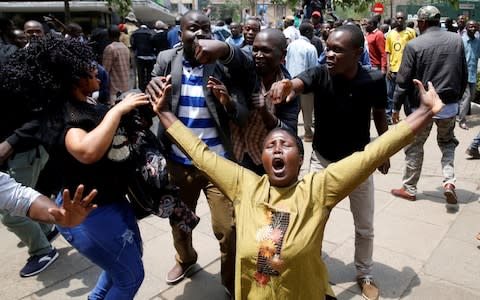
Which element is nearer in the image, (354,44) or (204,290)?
(354,44)

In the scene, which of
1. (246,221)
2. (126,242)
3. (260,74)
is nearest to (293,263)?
(246,221)

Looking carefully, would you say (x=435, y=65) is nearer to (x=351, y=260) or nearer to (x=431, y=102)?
(x=351, y=260)

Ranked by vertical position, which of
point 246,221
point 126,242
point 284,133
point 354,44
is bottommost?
point 126,242

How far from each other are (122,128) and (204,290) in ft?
5.18

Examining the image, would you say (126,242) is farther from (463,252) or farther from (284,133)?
(463,252)

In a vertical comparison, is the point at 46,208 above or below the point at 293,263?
above

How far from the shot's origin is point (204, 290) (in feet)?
10.6

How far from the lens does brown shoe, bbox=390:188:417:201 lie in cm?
497

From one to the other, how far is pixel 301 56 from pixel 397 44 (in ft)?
7.99

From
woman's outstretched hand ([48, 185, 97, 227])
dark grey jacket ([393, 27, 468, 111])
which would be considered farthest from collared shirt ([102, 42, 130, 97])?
woman's outstretched hand ([48, 185, 97, 227])

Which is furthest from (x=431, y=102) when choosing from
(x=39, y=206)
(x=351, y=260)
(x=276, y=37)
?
(x=351, y=260)

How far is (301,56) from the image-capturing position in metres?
7.05

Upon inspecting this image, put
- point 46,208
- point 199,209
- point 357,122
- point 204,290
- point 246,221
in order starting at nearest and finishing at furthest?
1. point 46,208
2. point 246,221
3. point 357,122
4. point 204,290
5. point 199,209

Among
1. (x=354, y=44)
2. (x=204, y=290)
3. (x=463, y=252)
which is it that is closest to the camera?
(x=354, y=44)
